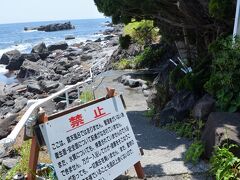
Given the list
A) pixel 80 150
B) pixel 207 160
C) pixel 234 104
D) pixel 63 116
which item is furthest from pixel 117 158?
pixel 234 104

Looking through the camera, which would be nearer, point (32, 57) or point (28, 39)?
point (32, 57)

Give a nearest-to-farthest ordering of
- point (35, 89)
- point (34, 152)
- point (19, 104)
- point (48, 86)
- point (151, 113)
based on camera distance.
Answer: point (34, 152), point (151, 113), point (19, 104), point (48, 86), point (35, 89)

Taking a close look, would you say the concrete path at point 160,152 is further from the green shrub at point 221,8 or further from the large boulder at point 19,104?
the large boulder at point 19,104

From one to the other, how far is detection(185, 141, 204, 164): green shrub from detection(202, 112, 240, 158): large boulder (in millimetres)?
84

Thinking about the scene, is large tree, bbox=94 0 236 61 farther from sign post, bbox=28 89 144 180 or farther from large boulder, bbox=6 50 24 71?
large boulder, bbox=6 50 24 71

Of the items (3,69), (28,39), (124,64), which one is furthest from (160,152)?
(28,39)

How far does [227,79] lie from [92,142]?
3210 mm

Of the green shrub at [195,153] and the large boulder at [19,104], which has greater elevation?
the green shrub at [195,153]

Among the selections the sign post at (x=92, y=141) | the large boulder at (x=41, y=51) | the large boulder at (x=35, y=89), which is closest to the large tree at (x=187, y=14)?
the sign post at (x=92, y=141)

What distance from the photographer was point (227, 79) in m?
6.90

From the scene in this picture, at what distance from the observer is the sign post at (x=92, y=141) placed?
4250 millimetres

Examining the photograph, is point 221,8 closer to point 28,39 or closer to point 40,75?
point 40,75

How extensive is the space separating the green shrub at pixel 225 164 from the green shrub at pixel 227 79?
1.65m

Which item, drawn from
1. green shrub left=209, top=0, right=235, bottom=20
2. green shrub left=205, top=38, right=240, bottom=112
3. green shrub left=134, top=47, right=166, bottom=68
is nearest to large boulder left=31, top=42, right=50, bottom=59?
green shrub left=134, top=47, right=166, bottom=68
